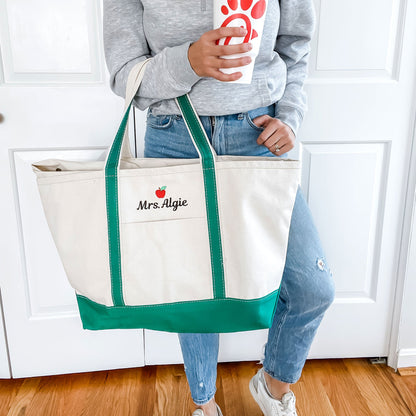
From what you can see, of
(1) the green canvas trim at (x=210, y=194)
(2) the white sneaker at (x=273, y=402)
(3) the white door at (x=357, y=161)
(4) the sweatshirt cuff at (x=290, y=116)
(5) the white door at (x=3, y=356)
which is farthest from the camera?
(5) the white door at (x=3, y=356)

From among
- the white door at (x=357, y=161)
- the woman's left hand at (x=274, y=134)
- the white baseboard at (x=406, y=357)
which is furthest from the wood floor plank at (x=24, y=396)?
the white baseboard at (x=406, y=357)

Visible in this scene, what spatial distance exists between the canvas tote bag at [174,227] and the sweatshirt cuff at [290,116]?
0.42ft

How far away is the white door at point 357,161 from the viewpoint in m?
1.19

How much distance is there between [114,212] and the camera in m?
0.80

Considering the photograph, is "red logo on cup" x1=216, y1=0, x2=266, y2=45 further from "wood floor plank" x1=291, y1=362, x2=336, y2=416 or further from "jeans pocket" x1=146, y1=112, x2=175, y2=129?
"wood floor plank" x1=291, y1=362, x2=336, y2=416

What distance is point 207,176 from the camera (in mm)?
793

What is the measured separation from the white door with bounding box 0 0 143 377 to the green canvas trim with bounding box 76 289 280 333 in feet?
1.58

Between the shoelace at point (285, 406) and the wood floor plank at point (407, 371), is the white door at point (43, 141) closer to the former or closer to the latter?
the shoelace at point (285, 406)

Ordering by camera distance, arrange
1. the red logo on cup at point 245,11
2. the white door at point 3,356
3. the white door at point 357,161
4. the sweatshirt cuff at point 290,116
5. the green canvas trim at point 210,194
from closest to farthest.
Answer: the red logo on cup at point 245,11
the green canvas trim at point 210,194
the sweatshirt cuff at point 290,116
the white door at point 357,161
the white door at point 3,356

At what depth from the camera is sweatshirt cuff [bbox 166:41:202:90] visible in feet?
2.50

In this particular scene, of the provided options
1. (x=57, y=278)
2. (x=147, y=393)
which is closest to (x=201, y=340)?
(x=147, y=393)

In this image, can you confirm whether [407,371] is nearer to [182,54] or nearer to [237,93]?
[237,93]

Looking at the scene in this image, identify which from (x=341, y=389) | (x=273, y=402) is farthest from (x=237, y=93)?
(x=341, y=389)

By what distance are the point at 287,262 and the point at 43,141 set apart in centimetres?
73
